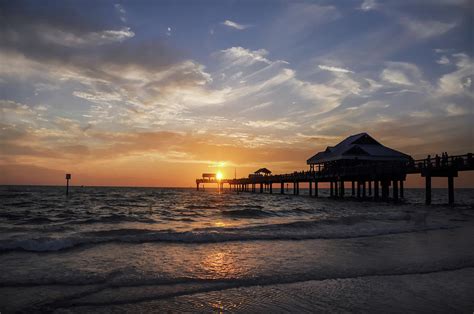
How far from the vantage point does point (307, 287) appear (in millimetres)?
6121

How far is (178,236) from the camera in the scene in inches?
470

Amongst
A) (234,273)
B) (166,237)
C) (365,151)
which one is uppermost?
(365,151)

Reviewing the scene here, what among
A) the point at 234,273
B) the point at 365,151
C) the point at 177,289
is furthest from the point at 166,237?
the point at 365,151

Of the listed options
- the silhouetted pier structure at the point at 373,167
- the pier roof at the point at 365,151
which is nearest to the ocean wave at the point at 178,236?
the silhouetted pier structure at the point at 373,167

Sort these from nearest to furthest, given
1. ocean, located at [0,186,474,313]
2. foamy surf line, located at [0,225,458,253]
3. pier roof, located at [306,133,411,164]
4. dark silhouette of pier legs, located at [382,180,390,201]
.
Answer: ocean, located at [0,186,474,313] < foamy surf line, located at [0,225,458,253] < dark silhouette of pier legs, located at [382,180,390,201] < pier roof, located at [306,133,411,164]

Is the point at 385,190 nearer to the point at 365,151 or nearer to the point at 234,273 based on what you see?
the point at 365,151

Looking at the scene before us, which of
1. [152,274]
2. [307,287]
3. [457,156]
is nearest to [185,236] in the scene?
[152,274]

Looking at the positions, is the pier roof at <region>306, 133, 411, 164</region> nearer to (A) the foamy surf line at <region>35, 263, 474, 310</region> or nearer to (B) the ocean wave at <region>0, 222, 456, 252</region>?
(B) the ocean wave at <region>0, 222, 456, 252</region>

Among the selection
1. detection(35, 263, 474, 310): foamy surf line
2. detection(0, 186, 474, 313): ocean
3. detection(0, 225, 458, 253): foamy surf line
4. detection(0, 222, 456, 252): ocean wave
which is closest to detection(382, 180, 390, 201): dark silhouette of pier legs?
detection(0, 222, 456, 252): ocean wave

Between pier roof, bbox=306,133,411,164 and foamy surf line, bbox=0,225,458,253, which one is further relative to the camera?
pier roof, bbox=306,133,411,164

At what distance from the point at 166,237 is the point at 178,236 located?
0.40 metres

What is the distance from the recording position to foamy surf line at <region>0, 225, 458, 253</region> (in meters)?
9.76

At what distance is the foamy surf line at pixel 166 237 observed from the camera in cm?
976

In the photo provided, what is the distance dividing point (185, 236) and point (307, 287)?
21.6ft
